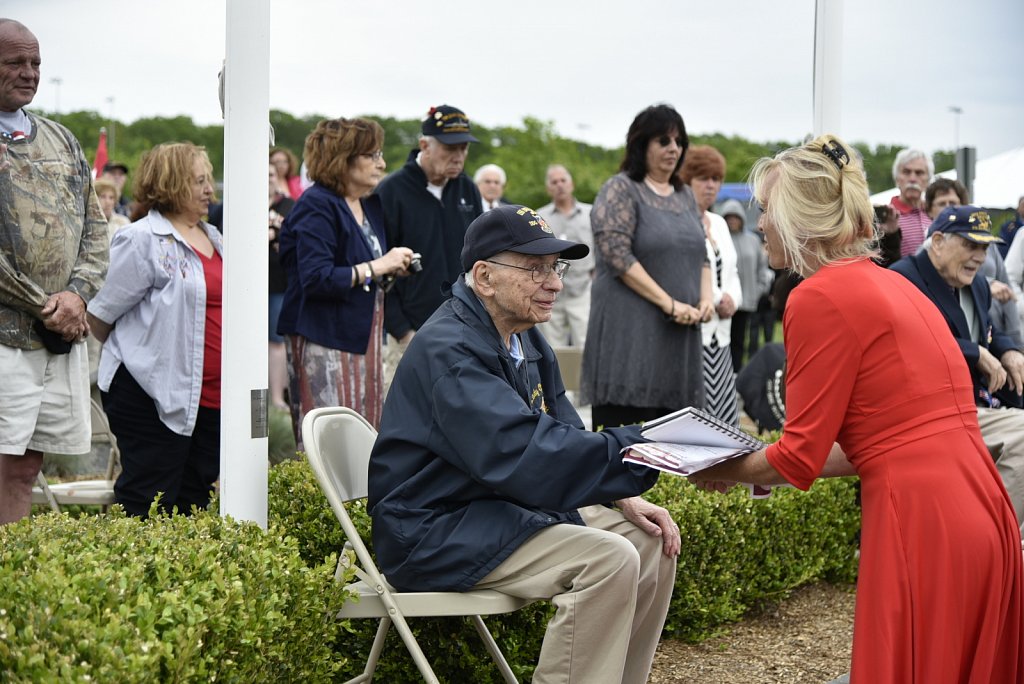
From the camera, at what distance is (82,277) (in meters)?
4.37

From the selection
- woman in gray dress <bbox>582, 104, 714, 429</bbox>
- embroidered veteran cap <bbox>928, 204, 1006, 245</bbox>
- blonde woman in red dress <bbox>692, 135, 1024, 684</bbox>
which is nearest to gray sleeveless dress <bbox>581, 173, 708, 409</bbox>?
woman in gray dress <bbox>582, 104, 714, 429</bbox>

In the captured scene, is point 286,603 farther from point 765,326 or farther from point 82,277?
point 765,326

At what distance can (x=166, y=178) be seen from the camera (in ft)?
16.9

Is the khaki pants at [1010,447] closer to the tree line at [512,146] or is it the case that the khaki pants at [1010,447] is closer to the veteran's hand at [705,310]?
the veteran's hand at [705,310]

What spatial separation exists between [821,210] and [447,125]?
333 centimetres

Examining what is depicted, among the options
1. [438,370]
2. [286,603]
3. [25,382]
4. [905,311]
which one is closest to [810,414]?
[905,311]

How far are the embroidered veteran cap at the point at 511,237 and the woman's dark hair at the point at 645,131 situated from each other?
2964 mm

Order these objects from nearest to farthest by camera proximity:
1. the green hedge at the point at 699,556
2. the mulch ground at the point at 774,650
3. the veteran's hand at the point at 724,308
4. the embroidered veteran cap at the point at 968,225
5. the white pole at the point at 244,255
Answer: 1. the white pole at the point at 244,255
2. the green hedge at the point at 699,556
3. the mulch ground at the point at 774,650
4. the embroidered veteran cap at the point at 968,225
5. the veteran's hand at the point at 724,308

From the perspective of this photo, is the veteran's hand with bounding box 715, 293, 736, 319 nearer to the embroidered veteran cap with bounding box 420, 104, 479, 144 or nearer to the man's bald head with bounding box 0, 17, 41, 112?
the embroidered veteran cap with bounding box 420, 104, 479, 144

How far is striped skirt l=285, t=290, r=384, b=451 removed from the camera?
546 cm

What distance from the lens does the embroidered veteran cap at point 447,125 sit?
20.2ft

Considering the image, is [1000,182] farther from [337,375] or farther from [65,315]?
[65,315]

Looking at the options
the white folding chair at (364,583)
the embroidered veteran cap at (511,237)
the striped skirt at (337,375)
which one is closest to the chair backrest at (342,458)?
the white folding chair at (364,583)

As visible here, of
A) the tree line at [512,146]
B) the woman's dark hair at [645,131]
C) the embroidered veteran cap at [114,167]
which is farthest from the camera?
the tree line at [512,146]
